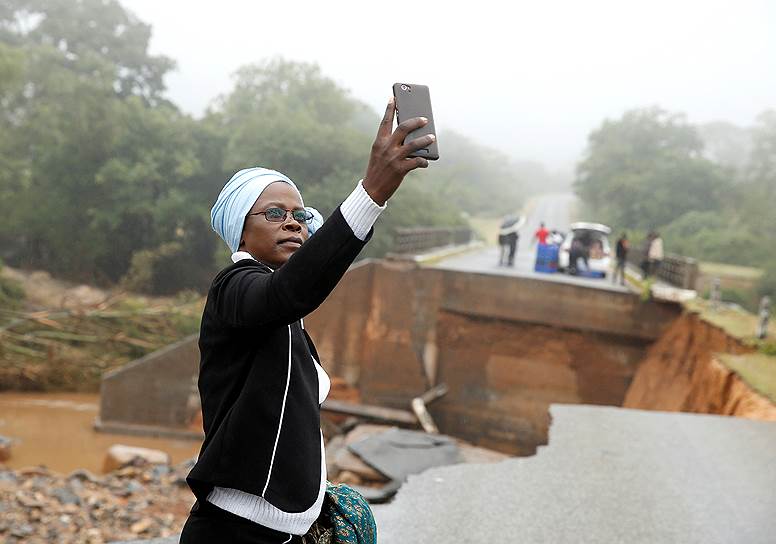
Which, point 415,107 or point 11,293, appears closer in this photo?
point 415,107

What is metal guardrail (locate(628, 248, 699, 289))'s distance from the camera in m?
15.4

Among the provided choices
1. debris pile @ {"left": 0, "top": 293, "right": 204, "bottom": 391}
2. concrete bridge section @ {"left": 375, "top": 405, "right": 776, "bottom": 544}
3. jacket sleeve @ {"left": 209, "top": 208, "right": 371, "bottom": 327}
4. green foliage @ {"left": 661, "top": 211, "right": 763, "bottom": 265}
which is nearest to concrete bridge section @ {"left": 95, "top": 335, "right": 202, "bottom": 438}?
debris pile @ {"left": 0, "top": 293, "right": 204, "bottom": 391}

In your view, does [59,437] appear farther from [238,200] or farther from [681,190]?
[681,190]

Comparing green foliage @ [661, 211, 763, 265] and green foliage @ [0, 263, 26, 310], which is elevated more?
green foliage @ [661, 211, 763, 265]

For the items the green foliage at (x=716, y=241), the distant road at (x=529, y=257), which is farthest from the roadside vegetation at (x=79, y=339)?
the green foliage at (x=716, y=241)

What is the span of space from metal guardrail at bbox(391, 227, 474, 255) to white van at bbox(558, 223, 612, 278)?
416 centimetres

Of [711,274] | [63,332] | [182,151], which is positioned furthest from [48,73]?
[711,274]

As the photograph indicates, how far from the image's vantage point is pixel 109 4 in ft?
134

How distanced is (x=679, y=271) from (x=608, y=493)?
1241 centimetres

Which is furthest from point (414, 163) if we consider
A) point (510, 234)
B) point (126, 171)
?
point (126, 171)

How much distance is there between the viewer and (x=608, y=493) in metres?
5.00

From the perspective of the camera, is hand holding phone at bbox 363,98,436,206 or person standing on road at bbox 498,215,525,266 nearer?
hand holding phone at bbox 363,98,436,206

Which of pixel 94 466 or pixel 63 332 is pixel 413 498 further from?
pixel 63 332

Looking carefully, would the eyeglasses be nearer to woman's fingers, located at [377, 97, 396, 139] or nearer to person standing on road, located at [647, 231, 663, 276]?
woman's fingers, located at [377, 97, 396, 139]
